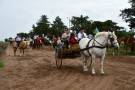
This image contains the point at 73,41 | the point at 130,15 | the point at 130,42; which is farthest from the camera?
the point at 130,15

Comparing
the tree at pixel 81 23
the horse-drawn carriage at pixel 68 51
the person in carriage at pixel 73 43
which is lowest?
the horse-drawn carriage at pixel 68 51

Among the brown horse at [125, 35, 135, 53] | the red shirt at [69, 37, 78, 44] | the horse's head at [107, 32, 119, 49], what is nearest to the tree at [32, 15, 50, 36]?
the brown horse at [125, 35, 135, 53]

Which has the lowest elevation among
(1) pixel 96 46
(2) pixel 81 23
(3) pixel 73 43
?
(1) pixel 96 46

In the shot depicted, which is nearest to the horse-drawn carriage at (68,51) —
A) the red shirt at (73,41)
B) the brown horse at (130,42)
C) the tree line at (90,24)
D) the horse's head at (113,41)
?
the red shirt at (73,41)

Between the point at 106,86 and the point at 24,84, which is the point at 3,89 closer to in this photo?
the point at 24,84

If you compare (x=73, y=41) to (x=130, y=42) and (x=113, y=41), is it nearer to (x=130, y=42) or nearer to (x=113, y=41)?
(x=113, y=41)

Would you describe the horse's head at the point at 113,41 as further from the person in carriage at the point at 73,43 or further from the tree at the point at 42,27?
the tree at the point at 42,27

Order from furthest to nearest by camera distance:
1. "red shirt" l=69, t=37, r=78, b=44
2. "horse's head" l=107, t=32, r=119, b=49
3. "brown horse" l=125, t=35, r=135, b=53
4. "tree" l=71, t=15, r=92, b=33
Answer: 1. "tree" l=71, t=15, r=92, b=33
2. "brown horse" l=125, t=35, r=135, b=53
3. "red shirt" l=69, t=37, r=78, b=44
4. "horse's head" l=107, t=32, r=119, b=49

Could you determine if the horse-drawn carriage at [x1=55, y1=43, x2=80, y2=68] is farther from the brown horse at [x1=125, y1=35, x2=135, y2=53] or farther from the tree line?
the tree line

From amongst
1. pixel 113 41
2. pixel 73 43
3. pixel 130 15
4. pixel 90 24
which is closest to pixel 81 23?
pixel 90 24

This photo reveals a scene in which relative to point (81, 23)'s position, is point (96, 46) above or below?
below

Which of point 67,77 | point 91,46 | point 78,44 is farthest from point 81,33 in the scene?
point 67,77

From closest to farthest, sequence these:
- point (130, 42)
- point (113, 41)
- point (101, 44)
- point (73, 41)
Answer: point (113, 41) → point (101, 44) → point (73, 41) → point (130, 42)

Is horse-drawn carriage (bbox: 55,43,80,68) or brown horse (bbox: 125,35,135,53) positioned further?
brown horse (bbox: 125,35,135,53)
